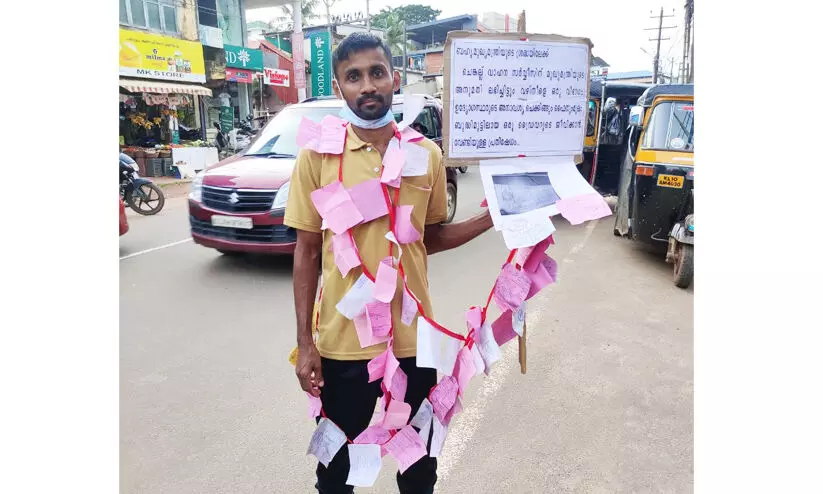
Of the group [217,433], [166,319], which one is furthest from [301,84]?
[217,433]

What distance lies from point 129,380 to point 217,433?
956mm

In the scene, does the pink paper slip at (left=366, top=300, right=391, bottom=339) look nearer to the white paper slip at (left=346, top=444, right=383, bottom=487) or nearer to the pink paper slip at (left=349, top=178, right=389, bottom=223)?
the pink paper slip at (left=349, top=178, right=389, bottom=223)

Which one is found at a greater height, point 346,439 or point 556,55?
point 556,55

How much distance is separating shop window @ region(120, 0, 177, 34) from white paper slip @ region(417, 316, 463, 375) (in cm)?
1615

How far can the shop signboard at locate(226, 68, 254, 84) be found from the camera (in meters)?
18.1

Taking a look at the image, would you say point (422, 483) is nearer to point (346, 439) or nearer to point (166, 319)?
point (346, 439)

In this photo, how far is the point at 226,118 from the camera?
18938 mm

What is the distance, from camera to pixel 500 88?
1.63 metres

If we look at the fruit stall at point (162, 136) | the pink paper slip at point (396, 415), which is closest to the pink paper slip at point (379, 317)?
the pink paper slip at point (396, 415)

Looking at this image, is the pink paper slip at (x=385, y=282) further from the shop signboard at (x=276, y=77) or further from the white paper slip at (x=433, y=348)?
the shop signboard at (x=276, y=77)

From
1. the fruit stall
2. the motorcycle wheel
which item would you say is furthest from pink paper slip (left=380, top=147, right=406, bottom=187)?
the fruit stall

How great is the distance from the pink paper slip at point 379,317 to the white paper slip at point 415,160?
0.42 metres

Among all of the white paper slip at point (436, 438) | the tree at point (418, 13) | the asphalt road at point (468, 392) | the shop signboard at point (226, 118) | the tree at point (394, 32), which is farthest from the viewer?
the tree at point (418, 13)

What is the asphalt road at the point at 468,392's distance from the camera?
2453 millimetres
